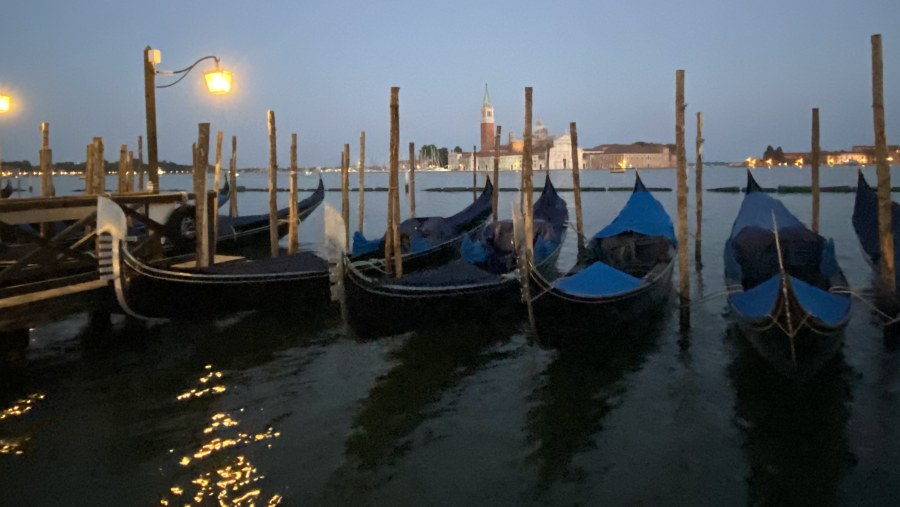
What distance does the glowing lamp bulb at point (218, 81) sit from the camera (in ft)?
18.1

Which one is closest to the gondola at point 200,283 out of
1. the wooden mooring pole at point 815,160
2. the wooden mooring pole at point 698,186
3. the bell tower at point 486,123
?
the wooden mooring pole at point 815,160

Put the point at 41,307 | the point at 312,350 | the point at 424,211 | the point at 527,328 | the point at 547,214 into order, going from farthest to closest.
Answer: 1. the point at 424,211
2. the point at 547,214
3. the point at 527,328
4. the point at 312,350
5. the point at 41,307

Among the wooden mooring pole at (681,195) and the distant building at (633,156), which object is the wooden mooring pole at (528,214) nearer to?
the wooden mooring pole at (681,195)

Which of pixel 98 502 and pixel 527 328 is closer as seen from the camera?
pixel 98 502

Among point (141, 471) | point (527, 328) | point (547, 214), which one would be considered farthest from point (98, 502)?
point (547, 214)

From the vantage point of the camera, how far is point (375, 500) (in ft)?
9.80

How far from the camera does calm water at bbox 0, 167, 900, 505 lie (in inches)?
121

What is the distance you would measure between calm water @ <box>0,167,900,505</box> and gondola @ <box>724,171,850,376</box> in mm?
310

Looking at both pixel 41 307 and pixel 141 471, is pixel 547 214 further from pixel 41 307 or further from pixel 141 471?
pixel 141 471

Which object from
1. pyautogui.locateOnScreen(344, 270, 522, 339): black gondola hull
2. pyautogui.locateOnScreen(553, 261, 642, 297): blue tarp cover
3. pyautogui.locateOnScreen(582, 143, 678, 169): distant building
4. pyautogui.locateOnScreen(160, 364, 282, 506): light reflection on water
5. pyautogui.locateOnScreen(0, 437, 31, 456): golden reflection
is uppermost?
pyautogui.locateOnScreen(582, 143, 678, 169): distant building

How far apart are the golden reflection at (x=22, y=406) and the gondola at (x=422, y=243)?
125 inches

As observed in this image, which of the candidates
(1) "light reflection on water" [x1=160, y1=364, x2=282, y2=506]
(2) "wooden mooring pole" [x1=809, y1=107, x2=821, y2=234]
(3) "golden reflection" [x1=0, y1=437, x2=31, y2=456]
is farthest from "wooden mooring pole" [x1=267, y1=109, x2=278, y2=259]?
(2) "wooden mooring pole" [x1=809, y1=107, x2=821, y2=234]

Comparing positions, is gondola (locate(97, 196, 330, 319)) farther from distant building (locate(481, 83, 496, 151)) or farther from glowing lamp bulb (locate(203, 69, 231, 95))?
distant building (locate(481, 83, 496, 151))

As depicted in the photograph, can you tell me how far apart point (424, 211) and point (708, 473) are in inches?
910
